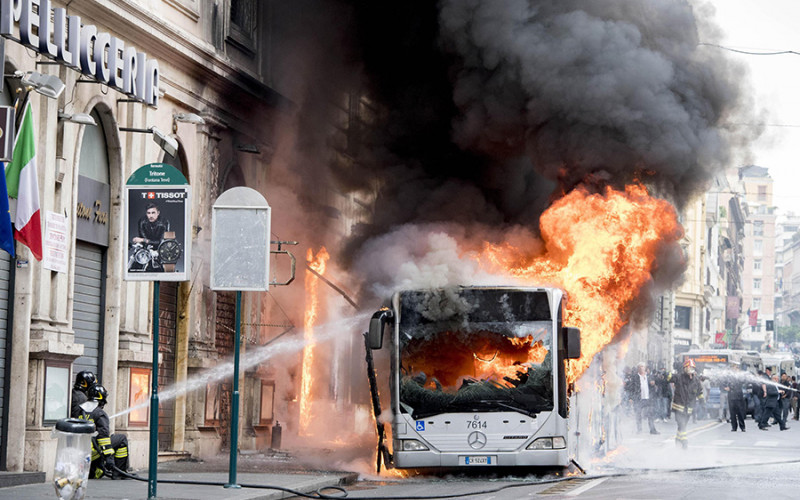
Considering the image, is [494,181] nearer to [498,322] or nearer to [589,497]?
[498,322]

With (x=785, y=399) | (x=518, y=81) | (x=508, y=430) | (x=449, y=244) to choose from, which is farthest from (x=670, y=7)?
(x=785, y=399)

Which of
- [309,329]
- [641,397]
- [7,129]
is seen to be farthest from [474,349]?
[641,397]

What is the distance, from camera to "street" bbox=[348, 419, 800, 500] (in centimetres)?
1385

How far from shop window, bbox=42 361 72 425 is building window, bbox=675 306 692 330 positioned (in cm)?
6183

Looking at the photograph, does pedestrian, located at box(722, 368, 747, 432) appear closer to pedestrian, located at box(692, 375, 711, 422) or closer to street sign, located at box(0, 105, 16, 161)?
pedestrian, located at box(692, 375, 711, 422)

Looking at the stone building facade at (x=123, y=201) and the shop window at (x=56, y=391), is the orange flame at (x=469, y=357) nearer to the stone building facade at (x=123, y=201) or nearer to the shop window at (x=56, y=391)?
the stone building facade at (x=123, y=201)

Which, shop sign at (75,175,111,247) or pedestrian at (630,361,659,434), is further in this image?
pedestrian at (630,361,659,434)

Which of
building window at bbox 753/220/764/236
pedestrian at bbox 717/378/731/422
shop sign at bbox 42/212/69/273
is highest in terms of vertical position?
building window at bbox 753/220/764/236

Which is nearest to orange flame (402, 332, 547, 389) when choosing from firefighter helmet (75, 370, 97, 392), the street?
the street

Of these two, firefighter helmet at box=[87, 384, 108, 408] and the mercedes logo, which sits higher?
firefighter helmet at box=[87, 384, 108, 408]

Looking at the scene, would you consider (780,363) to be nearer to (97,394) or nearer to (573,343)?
(573,343)

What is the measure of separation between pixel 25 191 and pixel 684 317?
64.5 metres

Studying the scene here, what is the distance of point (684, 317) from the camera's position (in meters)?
74.7

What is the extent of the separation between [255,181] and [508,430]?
350 inches
